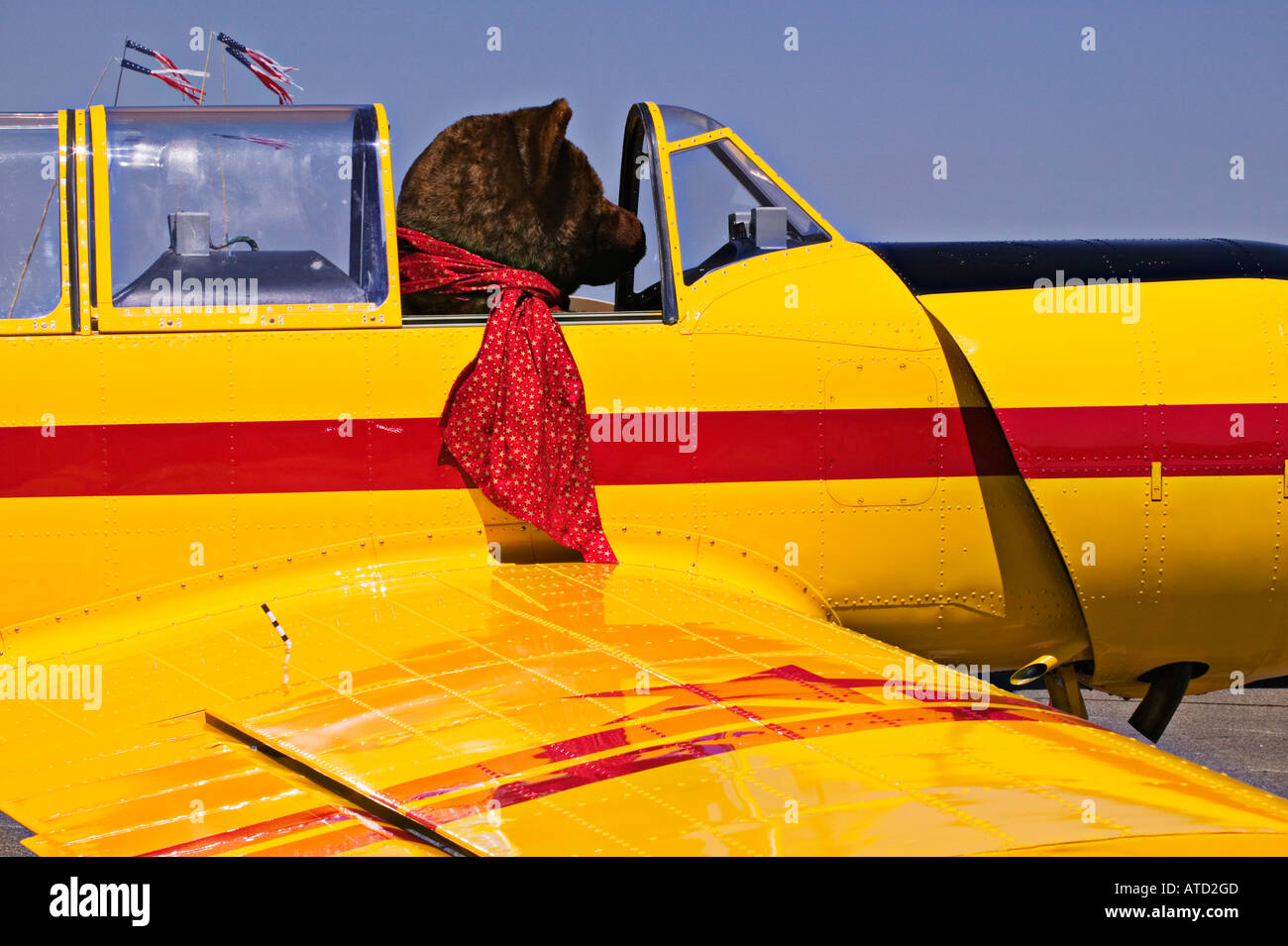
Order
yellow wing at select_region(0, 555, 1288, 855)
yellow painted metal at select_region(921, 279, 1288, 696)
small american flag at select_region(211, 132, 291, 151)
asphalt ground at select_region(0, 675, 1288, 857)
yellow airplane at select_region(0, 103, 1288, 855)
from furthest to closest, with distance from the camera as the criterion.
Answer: asphalt ground at select_region(0, 675, 1288, 857) < yellow painted metal at select_region(921, 279, 1288, 696) < small american flag at select_region(211, 132, 291, 151) < yellow airplane at select_region(0, 103, 1288, 855) < yellow wing at select_region(0, 555, 1288, 855)

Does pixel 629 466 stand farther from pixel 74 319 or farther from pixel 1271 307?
pixel 1271 307

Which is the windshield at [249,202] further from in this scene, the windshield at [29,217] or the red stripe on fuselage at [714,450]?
the red stripe on fuselage at [714,450]

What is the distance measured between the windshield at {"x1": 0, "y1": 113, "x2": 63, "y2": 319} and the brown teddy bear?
3.95 ft

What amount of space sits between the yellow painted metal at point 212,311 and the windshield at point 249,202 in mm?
29

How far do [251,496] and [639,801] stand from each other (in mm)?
2131

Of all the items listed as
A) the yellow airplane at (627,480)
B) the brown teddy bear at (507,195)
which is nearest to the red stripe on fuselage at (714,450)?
the yellow airplane at (627,480)

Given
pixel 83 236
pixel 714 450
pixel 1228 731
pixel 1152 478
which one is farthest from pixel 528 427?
pixel 1228 731

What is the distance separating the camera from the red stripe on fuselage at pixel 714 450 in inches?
170

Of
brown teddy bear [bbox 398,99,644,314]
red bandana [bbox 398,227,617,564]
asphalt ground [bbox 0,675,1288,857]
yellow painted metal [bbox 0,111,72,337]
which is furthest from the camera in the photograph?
asphalt ground [bbox 0,675,1288,857]

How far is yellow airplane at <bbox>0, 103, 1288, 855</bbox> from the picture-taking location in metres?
3.63

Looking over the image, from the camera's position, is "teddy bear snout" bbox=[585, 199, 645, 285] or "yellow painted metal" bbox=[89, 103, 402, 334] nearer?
"yellow painted metal" bbox=[89, 103, 402, 334]

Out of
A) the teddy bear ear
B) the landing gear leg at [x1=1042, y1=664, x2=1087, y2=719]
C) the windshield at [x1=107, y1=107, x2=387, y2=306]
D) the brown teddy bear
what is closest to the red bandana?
the brown teddy bear

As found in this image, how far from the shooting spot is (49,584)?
4340mm

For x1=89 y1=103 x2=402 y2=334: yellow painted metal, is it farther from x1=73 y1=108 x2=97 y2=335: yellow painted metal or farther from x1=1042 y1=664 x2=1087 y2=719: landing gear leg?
x1=1042 y1=664 x2=1087 y2=719: landing gear leg
